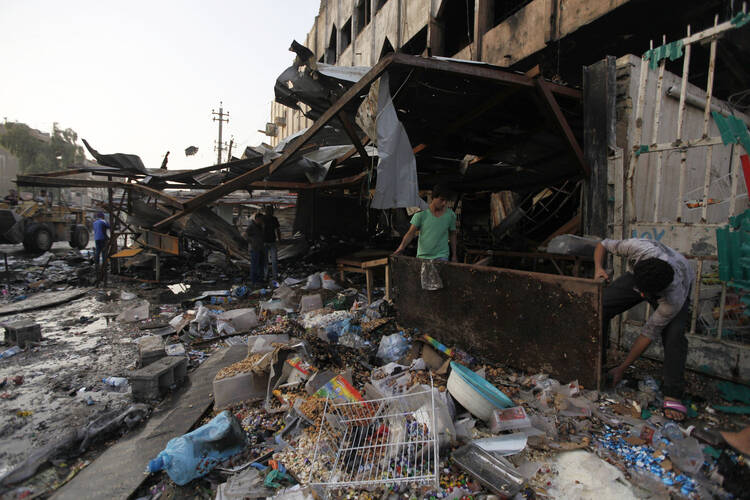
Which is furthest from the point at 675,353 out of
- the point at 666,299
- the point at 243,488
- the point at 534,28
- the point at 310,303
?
the point at 534,28

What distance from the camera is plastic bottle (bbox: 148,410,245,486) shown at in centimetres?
209

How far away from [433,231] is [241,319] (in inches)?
122

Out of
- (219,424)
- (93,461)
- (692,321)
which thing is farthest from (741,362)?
(93,461)

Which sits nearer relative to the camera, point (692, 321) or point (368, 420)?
point (368, 420)

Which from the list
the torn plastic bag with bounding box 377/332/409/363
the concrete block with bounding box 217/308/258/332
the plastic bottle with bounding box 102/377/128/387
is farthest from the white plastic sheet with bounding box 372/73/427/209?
the plastic bottle with bounding box 102/377/128/387

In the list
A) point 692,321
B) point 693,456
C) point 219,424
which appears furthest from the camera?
point 692,321

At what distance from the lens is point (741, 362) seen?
291cm

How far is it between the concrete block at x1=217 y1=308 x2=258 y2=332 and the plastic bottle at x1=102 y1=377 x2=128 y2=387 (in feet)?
5.10

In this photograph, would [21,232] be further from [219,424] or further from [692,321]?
[692,321]

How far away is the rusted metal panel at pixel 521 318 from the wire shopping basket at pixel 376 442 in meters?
1.17

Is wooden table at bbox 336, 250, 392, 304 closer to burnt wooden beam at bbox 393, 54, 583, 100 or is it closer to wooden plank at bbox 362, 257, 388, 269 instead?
wooden plank at bbox 362, 257, 388, 269

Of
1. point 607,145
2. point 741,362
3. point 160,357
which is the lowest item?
point 160,357

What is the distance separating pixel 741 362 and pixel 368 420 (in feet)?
10.4

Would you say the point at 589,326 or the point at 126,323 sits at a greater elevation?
the point at 589,326
